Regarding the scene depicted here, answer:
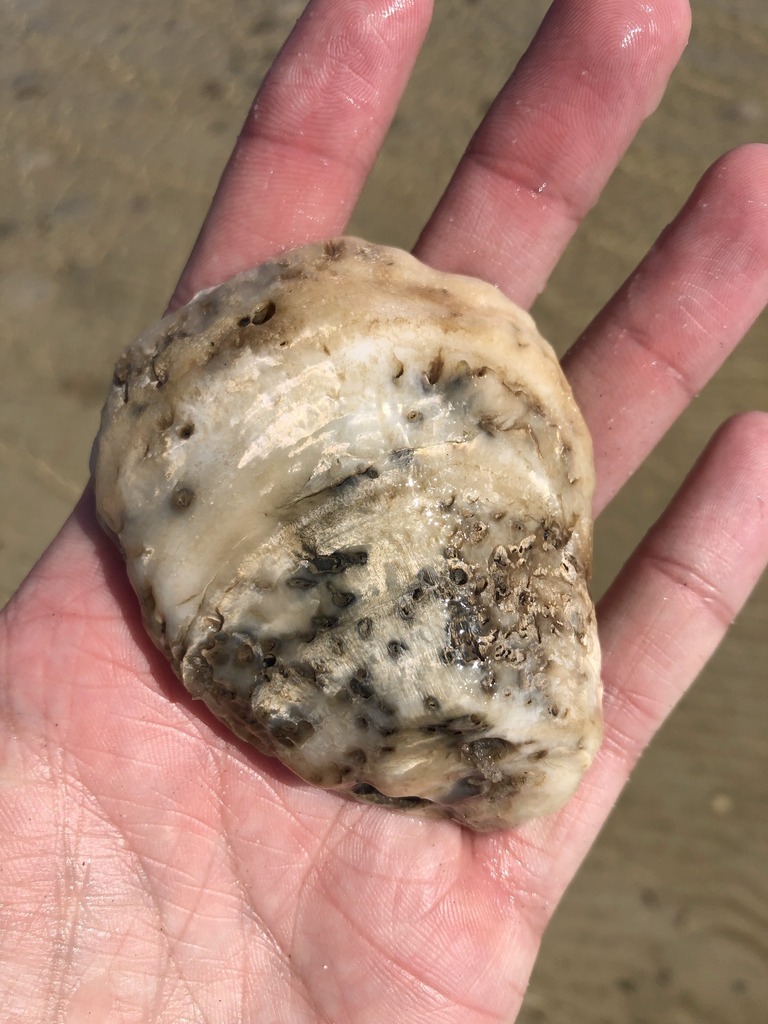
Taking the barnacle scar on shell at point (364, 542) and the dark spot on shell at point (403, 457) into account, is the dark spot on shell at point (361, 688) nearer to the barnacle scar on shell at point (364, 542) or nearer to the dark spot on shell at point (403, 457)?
the barnacle scar on shell at point (364, 542)

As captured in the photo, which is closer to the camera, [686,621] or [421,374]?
[421,374]

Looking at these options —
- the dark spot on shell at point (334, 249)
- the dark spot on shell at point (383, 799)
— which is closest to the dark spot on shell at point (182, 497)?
the dark spot on shell at point (334, 249)

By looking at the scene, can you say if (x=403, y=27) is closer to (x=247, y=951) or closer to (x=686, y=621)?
(x=686, y=621)

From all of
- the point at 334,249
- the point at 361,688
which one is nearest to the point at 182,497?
the point at 361,688

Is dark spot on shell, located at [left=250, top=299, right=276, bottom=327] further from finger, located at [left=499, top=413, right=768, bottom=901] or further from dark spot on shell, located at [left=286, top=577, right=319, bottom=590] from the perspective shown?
finger, located at [left=499, top=413, right=768, bottom=901]

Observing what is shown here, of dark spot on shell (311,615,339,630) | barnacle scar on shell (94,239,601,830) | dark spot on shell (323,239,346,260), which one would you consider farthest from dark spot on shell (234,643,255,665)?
dark spot on shell (323,239,346,260)

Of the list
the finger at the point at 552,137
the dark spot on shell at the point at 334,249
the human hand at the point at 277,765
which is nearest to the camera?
the human hand at the point at 277,765

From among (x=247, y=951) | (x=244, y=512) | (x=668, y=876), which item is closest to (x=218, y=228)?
(x=244, y=512)
